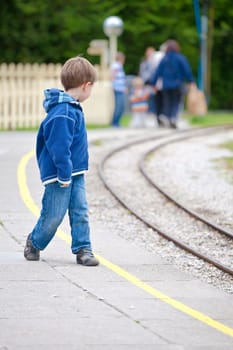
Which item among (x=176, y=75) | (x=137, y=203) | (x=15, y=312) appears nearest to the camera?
(x=15, y=312)

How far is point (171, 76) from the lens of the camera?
2845 cm

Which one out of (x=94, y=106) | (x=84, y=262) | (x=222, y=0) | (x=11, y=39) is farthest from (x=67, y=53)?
(x=84, y=262)

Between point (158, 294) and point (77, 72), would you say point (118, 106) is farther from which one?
point (158, 294)

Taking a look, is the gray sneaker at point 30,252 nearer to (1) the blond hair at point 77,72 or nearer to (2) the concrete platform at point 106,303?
(2) the concrete platform at point 106,303

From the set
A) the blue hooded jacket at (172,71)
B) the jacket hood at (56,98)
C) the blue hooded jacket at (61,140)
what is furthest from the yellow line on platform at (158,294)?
the blue hooded jacket at (172,71)

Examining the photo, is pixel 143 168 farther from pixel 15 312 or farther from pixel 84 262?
pixel 15 312

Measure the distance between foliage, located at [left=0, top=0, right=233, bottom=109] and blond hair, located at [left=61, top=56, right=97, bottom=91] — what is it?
34.8 meters

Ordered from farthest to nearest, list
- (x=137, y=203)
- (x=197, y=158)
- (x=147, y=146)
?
(x=147, y=146) → (x=197, y=158) → (x=137, y=203)

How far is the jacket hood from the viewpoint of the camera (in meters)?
9.39

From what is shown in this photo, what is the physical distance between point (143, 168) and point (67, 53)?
2842 cm

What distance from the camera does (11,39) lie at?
147 ft

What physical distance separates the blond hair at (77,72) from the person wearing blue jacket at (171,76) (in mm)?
18958

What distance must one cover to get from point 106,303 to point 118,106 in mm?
20247

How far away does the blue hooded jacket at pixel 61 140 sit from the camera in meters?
9.30
